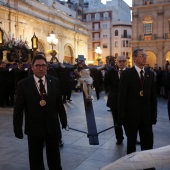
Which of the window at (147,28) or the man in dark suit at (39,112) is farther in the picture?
the window at (147,28)

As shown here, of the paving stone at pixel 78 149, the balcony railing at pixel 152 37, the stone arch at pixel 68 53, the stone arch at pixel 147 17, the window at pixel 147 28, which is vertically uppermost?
the stone arch at pixel 147 17

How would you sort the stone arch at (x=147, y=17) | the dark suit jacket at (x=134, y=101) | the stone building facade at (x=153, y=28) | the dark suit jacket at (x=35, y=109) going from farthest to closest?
the stone arch at (x=147, y=17) < the stone building facade at (x=153, y=28) < the dark suit jacket at (x=134, y=101) < the dark suit jacket at (x=35, y=109)

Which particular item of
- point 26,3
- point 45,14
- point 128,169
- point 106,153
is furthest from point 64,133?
point 45,14

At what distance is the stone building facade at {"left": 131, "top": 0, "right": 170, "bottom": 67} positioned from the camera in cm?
3822

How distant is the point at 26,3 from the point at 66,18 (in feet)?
33.8

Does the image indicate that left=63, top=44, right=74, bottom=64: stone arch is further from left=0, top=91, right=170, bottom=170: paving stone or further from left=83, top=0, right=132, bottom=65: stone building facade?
left=0, top=91, right=170, bottom=170: paving stone

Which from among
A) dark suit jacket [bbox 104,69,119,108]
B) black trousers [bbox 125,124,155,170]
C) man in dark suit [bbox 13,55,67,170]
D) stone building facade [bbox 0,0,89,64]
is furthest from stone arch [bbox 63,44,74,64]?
man in dark suit [bbox 13,55,67,170]

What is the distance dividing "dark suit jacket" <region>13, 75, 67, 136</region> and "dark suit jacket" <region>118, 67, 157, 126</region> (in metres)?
1.22

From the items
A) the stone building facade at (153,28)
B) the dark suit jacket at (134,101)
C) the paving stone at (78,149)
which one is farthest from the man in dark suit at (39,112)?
the stone building facade at (153,28)

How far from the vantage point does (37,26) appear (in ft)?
102

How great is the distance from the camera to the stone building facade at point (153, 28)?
3822cm

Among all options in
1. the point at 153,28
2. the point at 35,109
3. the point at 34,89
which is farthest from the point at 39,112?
the point at 153,28

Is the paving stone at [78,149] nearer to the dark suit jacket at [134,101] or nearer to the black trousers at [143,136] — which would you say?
the black trousers at [143,136]

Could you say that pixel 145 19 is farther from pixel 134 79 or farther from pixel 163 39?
pixel 134 79
